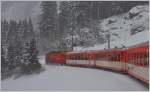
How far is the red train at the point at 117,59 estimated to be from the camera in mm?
20328

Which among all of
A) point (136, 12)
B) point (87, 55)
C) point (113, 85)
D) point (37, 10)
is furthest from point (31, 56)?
point (37, 10)

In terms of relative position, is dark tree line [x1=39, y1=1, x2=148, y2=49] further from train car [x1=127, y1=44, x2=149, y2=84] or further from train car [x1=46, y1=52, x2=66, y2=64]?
train car [x1=127, y1=44, x2=149, y2=84]

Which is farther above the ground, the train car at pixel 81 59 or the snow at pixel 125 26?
the snow at pixel 125 26

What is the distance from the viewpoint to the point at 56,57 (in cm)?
5875

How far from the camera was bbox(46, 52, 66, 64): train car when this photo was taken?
2138 inches

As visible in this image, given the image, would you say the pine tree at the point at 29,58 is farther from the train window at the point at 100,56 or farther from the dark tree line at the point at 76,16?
the dark tree line at the point at 76,16

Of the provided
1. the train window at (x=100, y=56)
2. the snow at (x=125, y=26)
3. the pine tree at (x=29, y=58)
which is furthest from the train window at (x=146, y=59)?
the snow at (x=125, y=26)

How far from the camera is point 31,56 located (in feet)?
165

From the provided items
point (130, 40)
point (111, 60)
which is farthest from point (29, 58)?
point (130, 40)

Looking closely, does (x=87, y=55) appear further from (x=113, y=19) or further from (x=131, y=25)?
(x=113, y=19)

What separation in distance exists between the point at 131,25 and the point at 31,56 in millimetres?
41912

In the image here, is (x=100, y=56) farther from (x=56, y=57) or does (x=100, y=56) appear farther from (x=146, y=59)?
(x=56, y=57)

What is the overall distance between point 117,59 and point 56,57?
26849mm

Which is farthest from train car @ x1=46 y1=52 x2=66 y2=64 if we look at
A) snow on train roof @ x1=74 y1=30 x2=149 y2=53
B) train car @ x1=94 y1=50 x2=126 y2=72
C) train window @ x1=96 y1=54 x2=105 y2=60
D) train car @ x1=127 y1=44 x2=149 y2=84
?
train car @ x1=127 y1=44 x2=149 y2=84
